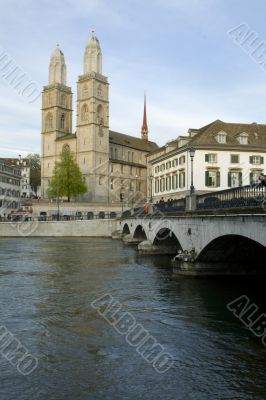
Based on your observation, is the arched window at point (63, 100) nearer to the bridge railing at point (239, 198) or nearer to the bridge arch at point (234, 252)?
the bridge railing at point (239, 198)

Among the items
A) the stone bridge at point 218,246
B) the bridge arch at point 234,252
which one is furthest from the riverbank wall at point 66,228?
the bridge arch at point 234,252

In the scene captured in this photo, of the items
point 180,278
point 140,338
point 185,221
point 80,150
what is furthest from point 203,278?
point 80,150

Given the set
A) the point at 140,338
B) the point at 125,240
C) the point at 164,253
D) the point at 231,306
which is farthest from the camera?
the point at 125,240

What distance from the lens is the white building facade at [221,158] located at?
61219 mm

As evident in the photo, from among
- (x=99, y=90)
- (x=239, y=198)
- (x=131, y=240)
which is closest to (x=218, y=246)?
(x=239, y=198)

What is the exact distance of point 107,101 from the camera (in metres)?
114

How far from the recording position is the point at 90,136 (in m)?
108

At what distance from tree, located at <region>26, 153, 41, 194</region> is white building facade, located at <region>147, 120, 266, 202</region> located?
280ft

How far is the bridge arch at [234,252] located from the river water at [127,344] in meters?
1.33

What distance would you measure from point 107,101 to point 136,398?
108m

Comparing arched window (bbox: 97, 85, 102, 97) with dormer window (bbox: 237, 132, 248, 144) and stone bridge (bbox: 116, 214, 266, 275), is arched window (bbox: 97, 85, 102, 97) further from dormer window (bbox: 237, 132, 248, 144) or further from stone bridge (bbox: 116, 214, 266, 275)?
stone bridge (bbox: 116, 214, 266, 275)

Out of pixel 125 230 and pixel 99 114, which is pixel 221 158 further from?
pixel 99 114

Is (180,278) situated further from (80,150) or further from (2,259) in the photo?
(80,150)

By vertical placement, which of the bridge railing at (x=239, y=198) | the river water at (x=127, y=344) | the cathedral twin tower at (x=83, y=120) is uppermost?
the cathedral twin tower at (x=83, y=120)
